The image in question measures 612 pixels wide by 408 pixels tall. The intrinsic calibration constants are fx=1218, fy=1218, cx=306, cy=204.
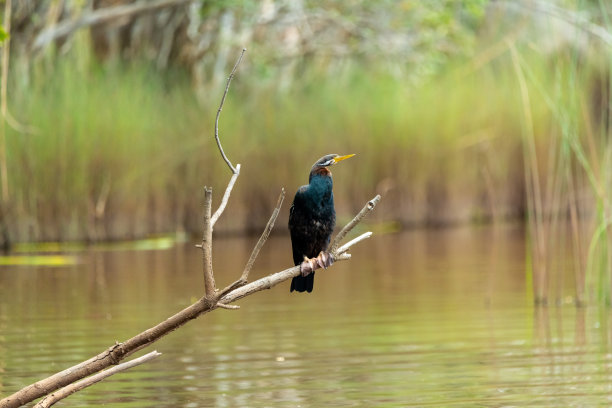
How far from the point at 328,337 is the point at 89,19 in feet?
28.4

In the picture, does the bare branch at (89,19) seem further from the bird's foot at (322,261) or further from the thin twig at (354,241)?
the thin twig at (354,241)

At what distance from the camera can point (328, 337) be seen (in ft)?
21.8

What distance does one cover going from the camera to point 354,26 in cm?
1614

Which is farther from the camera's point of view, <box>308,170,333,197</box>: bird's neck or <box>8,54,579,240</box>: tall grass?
<box>8,54,579,240</box>: tall grass

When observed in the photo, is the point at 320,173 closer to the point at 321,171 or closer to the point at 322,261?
the point at 321,171

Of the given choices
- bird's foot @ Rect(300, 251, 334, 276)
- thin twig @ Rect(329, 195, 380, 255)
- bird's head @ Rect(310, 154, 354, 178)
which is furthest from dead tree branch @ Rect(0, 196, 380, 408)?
bird's head @ Rect(310, 154, 354, 178)

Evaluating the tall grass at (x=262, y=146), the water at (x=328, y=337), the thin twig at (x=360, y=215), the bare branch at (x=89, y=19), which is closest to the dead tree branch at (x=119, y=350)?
the thin twig at (x=360, y=215)

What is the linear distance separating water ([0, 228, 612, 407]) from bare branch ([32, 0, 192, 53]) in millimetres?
3579

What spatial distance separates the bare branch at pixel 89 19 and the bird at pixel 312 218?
9894mm

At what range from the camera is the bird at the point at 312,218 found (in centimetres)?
443

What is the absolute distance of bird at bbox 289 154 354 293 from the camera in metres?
4.43

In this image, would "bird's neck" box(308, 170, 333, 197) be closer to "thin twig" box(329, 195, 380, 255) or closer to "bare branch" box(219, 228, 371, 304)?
"thin twig" box(329, 195, 380, 255)

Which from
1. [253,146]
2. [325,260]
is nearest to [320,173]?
[325,260]

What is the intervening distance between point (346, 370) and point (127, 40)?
12217 millimetres
